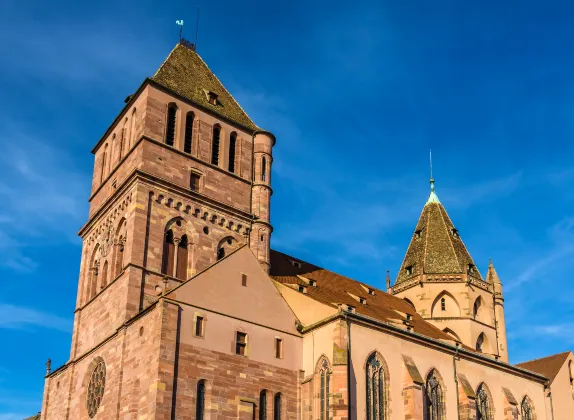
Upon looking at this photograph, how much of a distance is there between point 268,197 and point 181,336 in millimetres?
12804

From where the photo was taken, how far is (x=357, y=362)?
3569 cm

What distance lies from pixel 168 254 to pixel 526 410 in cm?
2226

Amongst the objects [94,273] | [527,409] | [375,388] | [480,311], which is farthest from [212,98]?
[527,409]

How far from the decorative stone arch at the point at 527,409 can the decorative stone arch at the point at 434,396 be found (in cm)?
720

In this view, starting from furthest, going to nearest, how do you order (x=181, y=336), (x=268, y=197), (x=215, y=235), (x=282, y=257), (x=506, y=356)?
(x=506, y=356) < (x=282, y=257) < (x=268, y=197) < (x=215, y=235) < (x=181, y=336)

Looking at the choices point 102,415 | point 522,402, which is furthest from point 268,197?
point 522,402

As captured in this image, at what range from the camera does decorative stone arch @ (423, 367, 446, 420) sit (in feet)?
126

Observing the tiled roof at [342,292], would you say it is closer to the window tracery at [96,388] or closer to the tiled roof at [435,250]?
the tiled roof at [435,250]

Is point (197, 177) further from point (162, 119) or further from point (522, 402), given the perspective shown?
point (522, 402)

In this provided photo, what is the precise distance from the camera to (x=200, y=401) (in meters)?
32.2

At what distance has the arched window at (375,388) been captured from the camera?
35594 mm

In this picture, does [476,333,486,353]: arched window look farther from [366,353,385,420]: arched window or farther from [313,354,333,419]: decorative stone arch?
[313,354,333,419]: decorative stone arch

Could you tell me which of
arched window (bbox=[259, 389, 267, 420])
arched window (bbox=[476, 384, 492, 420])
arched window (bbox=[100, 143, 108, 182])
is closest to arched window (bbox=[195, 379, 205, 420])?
arched window (bbox=[259, 389, 267, 420])

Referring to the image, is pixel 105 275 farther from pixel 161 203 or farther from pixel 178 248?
pixel 161 203
